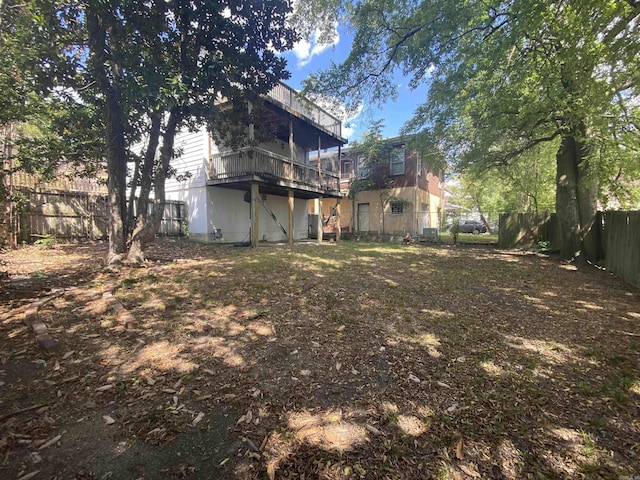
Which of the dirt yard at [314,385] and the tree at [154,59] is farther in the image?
the tree at [154,59]

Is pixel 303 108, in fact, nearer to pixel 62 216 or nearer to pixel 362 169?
pixel 362 169

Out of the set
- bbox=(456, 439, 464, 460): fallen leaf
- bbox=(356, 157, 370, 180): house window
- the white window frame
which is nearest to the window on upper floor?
bbox=(356, 157, 370, 180): house window

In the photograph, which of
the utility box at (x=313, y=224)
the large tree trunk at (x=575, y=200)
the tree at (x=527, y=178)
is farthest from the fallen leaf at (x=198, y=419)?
the utility box at (x=313, y=224)

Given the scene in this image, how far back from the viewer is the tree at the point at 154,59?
18.0ft

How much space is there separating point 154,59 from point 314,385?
20.8 ft

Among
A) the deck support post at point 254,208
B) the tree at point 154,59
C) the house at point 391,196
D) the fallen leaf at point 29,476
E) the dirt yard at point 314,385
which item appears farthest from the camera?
the house at point 391,196

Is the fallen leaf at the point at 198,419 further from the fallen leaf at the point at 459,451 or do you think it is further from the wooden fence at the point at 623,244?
the wooden fence at the point at 623,244

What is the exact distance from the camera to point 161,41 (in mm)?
5918

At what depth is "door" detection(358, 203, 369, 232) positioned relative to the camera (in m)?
20.3

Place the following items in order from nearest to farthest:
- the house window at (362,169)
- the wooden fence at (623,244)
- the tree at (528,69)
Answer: the tree at (528,69) → the wooden fence at (623,244) → the house window at (362,169)

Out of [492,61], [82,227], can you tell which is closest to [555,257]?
[492,61]

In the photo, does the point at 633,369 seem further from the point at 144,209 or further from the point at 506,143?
the point at 506,143

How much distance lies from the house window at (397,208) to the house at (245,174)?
636 cm

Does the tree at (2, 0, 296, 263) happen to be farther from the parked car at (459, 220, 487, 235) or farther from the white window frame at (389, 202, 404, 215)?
the parked car at (459, 220, 487, 235)
